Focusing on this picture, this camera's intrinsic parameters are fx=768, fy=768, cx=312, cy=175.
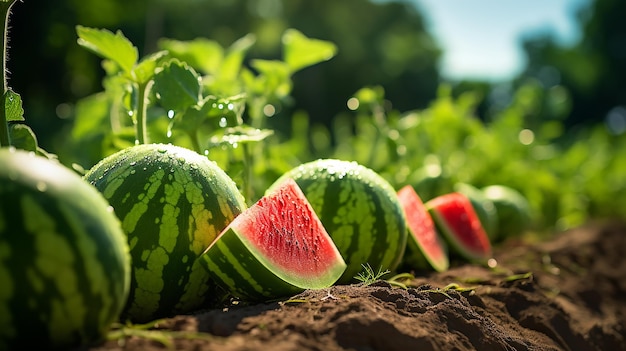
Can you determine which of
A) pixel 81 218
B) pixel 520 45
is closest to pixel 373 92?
pixel 81 218

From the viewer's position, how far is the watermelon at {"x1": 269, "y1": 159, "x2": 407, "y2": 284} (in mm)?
3133

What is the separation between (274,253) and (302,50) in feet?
6.49

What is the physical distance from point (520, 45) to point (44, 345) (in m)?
53.7

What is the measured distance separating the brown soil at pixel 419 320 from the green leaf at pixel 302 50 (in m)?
1.30

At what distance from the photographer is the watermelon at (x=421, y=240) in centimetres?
381

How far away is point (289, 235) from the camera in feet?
8.48

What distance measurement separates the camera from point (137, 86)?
10.4 ft

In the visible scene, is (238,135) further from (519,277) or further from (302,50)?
(519,277)

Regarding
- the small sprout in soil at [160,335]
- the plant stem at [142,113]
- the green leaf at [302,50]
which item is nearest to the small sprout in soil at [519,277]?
the green leaf at [302,50]

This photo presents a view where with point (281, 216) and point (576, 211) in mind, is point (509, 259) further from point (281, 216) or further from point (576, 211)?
point (576, 211)

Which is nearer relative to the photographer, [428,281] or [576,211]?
[428,281]

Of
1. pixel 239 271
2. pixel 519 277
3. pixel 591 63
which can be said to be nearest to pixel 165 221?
pixel 239 271

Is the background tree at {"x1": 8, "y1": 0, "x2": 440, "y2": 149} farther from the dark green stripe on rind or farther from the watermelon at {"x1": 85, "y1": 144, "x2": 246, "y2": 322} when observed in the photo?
the dark green stripe on rind

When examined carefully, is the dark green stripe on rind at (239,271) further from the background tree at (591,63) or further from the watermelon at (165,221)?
the background tree at (591,63)
